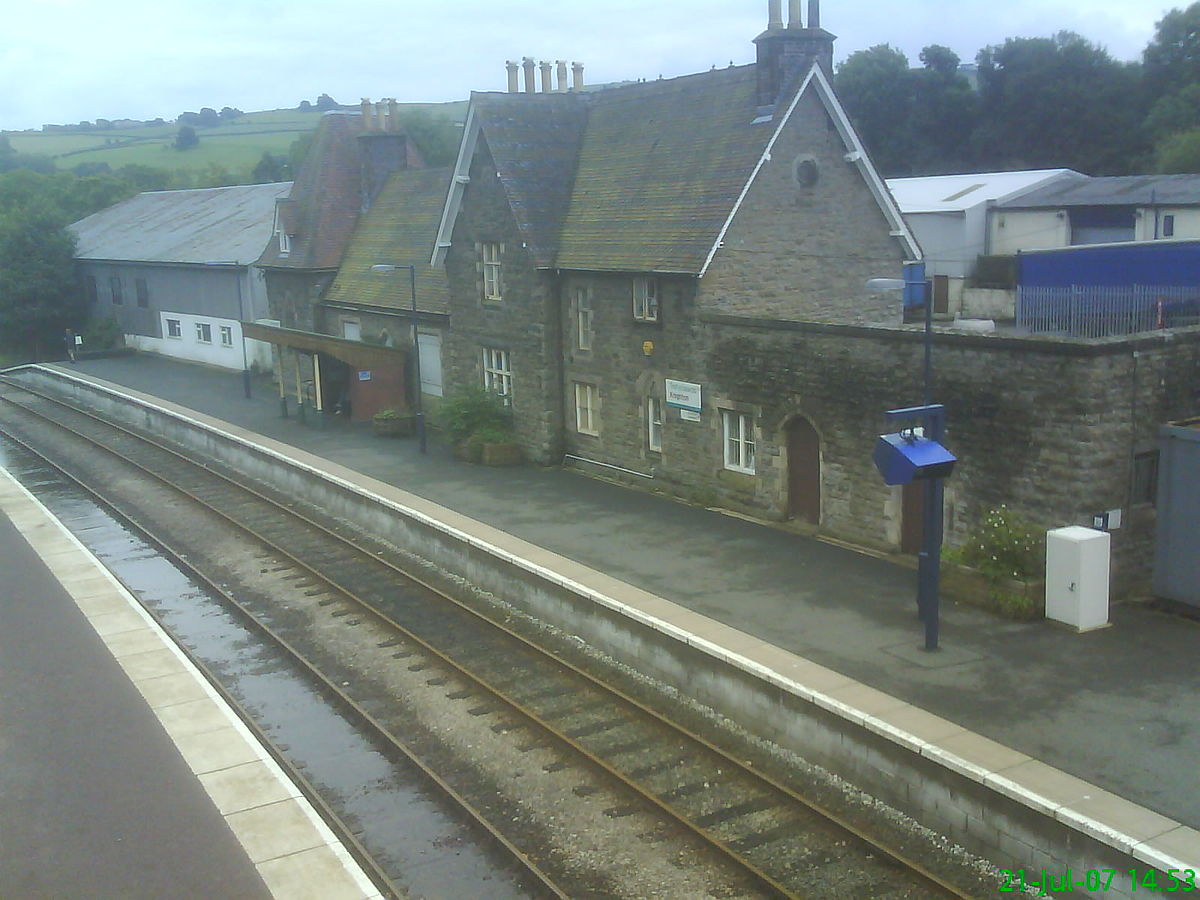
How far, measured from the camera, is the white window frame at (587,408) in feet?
81.6

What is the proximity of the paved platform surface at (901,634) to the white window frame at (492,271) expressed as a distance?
4.98 metres

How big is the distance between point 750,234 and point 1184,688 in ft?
39.8

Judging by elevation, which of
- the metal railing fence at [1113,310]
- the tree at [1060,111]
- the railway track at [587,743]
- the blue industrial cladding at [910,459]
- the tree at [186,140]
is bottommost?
the railway track at [587,743]

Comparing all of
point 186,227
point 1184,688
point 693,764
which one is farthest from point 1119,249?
point 186,227

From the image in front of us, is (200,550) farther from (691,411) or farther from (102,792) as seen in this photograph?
(102,792)

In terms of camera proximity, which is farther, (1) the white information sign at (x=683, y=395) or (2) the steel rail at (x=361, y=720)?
(1) the white information sign at (x=683, y=395)

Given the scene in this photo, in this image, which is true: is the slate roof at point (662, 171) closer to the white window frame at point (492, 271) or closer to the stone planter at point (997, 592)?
the white window frame at point (492, 271)

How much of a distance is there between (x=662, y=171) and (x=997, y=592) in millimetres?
12383

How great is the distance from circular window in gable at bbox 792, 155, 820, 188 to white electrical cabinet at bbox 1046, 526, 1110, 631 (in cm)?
1034

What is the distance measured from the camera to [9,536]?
22000mm

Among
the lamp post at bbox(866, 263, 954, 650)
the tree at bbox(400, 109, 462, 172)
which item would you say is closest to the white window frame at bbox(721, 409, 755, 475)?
the lamp post at bbox(866, 263, 954, 650)

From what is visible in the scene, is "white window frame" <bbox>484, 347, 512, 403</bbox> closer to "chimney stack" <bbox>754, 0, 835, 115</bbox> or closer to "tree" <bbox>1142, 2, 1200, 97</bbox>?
"chimney stack" <bbox>754, 0, 835, 115</bbox>

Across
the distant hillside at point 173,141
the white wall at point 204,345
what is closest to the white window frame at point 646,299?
the white wall at point 204,345

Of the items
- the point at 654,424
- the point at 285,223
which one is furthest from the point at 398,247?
the point at 654,424
